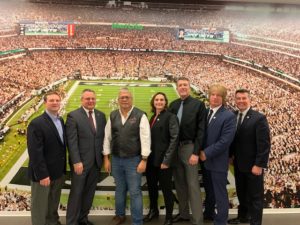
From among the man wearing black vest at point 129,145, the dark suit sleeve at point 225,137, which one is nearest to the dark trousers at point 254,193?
the dark suit sleeve at point 225,137

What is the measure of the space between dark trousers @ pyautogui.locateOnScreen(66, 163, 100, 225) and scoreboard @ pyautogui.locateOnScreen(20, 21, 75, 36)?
72.9 inches

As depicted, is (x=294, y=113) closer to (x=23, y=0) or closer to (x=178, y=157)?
(x=178, y=157)

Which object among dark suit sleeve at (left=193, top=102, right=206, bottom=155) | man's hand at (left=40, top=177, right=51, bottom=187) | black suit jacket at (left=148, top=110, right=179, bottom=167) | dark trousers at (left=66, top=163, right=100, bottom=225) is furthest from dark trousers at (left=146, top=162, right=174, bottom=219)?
man's hand at (left=40, top=177, right=51, bottom=187)

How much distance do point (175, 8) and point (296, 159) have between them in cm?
263

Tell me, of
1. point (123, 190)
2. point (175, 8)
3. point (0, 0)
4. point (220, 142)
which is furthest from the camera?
point (175, 8)

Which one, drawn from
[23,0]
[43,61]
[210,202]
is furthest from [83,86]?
[210,202]

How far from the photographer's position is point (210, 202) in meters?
3.22

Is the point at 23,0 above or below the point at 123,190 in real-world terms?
above

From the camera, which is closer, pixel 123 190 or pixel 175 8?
pixel 123 190

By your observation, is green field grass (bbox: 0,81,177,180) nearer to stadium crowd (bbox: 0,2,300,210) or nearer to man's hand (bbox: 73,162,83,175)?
stadium crowd (bbox: 0,2,300,210)

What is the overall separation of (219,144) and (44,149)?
5.55 ft

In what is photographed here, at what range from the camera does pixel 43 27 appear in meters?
3.56

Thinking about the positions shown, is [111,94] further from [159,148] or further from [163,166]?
[163,166]

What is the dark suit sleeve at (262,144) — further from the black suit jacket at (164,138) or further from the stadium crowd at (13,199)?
the stadium crowd at (13,199)
